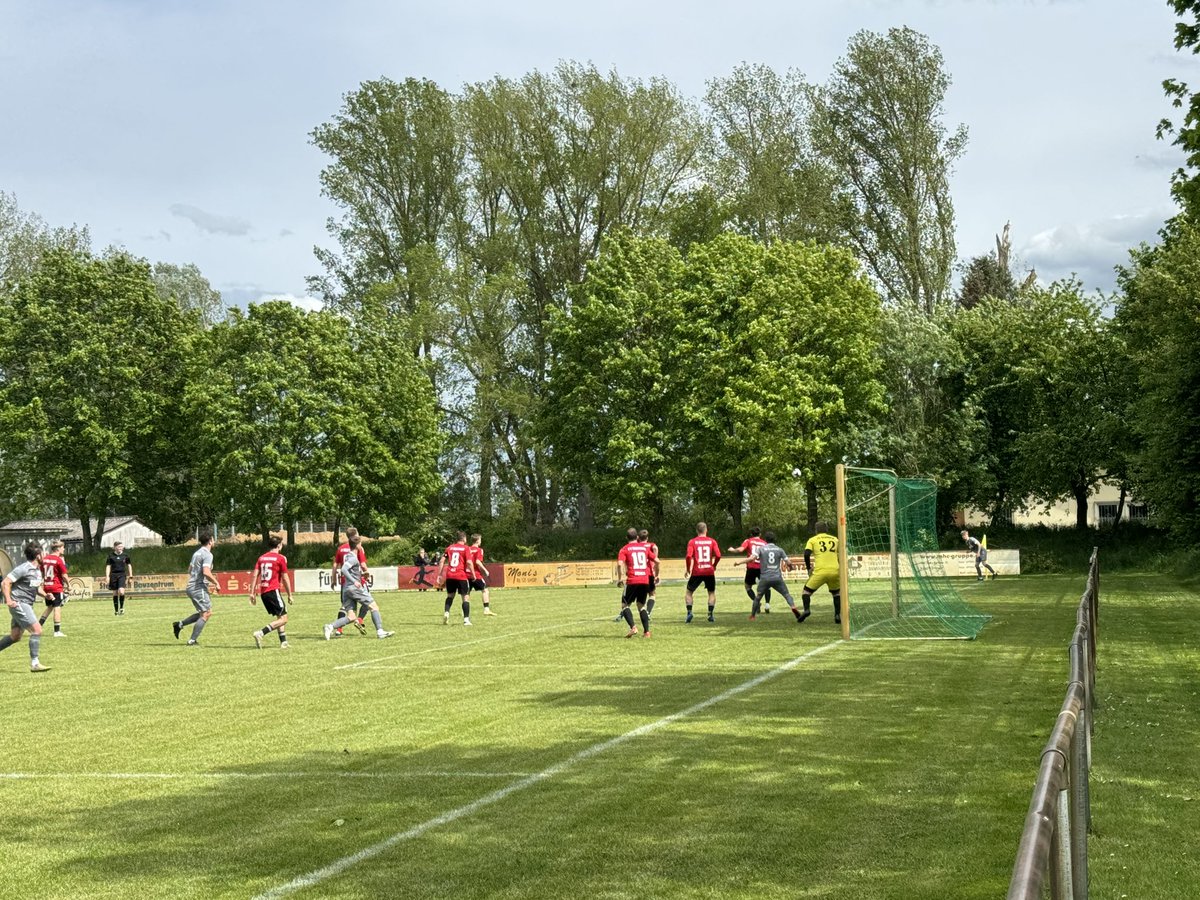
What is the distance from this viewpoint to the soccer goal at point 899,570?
2288 centimetres

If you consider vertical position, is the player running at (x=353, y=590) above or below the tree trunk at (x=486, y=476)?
below

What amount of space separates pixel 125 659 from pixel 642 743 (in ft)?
45.3

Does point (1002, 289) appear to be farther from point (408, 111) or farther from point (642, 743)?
point (642, 743)

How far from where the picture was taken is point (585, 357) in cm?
6059

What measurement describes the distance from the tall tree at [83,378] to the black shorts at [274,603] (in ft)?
142

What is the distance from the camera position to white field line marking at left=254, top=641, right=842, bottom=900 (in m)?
7.21

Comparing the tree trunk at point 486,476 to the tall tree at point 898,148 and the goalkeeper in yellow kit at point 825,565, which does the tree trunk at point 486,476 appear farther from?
the goalkeeper in yellow kit at point 825,565

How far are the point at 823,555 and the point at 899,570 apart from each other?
4214 mm

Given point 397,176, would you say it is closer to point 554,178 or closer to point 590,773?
point 554,178

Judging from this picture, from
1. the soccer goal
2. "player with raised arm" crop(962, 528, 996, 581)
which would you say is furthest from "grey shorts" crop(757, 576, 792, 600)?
"player with raised arm" crop(962, 528, 996, 581)

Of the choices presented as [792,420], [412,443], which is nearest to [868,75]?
[792,420]

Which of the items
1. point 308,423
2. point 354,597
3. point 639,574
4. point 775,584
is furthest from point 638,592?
point 308,423

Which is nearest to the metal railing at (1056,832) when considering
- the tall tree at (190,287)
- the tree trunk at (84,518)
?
the tree trunk at (84,518)

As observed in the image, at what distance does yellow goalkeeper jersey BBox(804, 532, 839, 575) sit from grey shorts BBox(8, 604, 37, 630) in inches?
522
